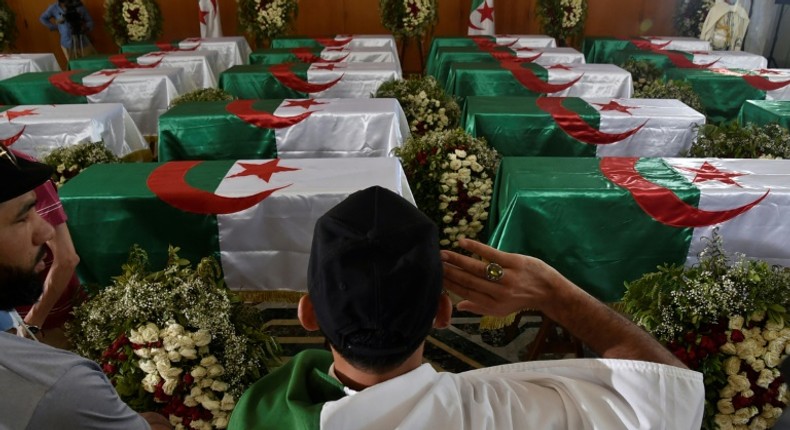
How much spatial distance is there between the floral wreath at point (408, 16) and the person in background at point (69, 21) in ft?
14.8

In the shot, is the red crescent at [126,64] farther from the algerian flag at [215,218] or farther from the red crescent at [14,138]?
the algerian flag at [215,218]

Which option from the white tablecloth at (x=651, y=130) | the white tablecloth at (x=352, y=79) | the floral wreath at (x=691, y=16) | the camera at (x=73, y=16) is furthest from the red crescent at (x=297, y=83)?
the floral wreath at (x=691, y=16)

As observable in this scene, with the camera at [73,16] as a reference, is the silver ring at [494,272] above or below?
below

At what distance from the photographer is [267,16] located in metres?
7.87

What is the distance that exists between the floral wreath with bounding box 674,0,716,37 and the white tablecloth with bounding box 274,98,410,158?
22.6ft

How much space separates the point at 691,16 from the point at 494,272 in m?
9.05

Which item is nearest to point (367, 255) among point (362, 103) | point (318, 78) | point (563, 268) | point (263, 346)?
point (263, 346)

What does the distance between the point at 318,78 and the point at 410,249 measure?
409 centimetres

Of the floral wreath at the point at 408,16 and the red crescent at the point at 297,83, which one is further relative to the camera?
the floral wreath at the point at 408,16

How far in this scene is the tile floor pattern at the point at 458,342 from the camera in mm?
2473

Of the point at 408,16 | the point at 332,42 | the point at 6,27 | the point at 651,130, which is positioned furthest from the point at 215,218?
the point at 6,27

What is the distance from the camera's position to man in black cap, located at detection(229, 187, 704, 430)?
67cm

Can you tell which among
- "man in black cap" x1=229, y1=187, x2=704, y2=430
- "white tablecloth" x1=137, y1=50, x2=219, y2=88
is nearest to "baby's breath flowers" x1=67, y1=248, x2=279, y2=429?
"man in black cap" x1=229, y1=187, x2=704, y2=430

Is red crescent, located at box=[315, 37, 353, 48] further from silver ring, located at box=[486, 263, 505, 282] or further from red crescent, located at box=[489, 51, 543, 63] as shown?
silver ring, located at box=[486, 263, 505, 282]
